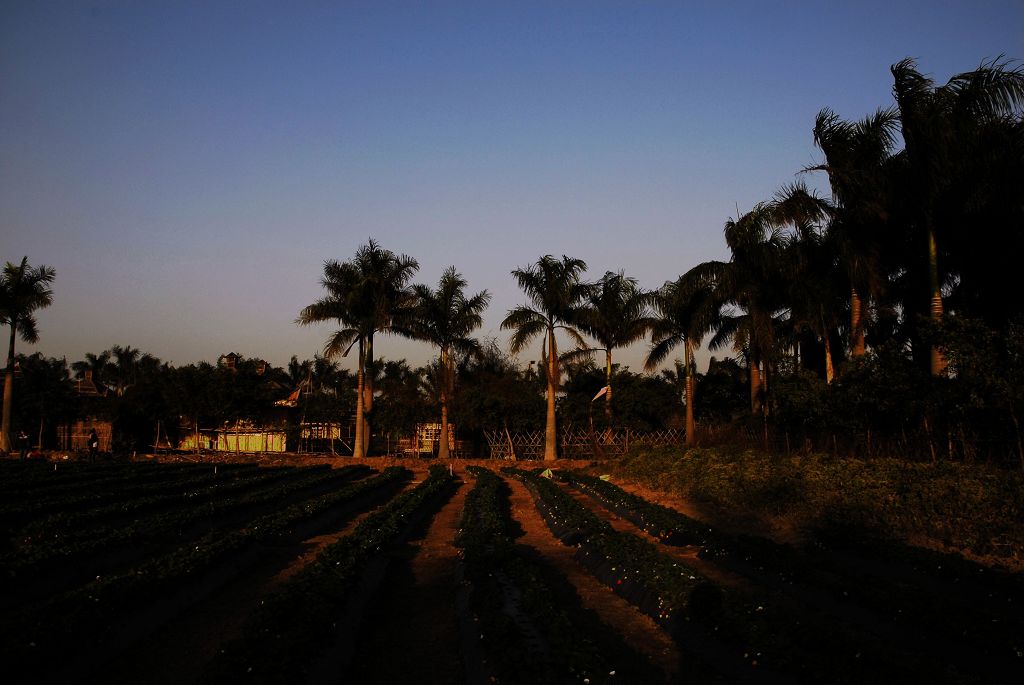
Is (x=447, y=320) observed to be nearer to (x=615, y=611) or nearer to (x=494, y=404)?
(x=494, y=404)

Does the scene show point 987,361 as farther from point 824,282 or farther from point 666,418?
point 666,418

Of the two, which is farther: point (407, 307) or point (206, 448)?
point (206, 448)

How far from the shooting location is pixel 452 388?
42250 mm

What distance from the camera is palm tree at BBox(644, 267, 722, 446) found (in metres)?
36.0

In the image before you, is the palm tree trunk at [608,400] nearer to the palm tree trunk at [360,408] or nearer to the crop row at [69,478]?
the palm tree trunk at [360,408]

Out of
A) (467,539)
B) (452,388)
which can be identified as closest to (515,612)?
(467,539)

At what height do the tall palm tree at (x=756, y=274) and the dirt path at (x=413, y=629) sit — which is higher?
the tall palm tree at (x=756, y=274)

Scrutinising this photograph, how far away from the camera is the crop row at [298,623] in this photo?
261 inches

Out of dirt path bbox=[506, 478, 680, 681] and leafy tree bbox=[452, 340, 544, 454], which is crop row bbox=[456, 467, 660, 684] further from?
leafy tree bbox=[452, 340, 544, 454]

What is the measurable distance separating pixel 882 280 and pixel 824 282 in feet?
9.81

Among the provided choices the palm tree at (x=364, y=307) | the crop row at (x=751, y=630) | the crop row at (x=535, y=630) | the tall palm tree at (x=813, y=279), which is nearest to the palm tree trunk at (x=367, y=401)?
the palm tree at (x=364, y=307)

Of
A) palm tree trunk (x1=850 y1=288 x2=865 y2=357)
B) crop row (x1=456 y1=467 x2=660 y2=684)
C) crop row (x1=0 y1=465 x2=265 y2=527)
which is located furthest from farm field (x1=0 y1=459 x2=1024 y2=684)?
palm tree trunk (x1=850 y1=288 x2=865 y2=357)

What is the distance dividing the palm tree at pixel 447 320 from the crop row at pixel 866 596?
27.6m

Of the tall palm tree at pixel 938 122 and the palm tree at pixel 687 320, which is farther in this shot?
the palm tree at pixel 687 320
